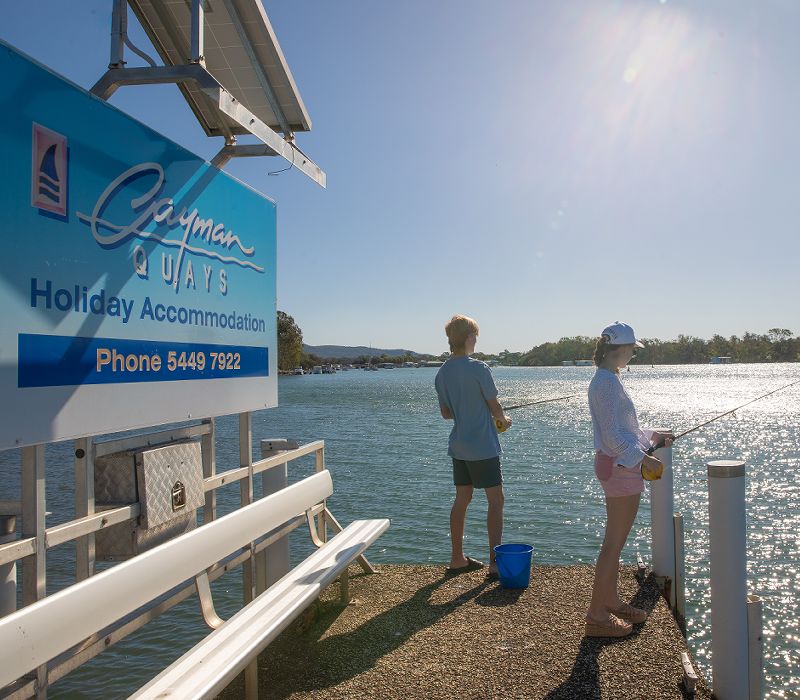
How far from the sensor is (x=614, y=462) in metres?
3.99

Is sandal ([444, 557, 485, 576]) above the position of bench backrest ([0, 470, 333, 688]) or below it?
below

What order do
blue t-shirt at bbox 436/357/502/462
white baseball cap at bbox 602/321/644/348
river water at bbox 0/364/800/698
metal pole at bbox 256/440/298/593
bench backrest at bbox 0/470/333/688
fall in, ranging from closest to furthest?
1. bench backrest at bbox 0/470/333/688
2. white baseball cap at bbox 602/321/644/348
3. metal pole at bbox 256/440/298/593
4. blue t-shirt at bbox 436/357/502/462
5. river water at bbox 0/364/800/698

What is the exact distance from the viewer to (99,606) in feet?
8.71

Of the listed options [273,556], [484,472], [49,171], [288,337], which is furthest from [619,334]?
[288,337]

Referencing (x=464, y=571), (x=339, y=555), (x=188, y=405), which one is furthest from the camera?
(x=464, y=571)

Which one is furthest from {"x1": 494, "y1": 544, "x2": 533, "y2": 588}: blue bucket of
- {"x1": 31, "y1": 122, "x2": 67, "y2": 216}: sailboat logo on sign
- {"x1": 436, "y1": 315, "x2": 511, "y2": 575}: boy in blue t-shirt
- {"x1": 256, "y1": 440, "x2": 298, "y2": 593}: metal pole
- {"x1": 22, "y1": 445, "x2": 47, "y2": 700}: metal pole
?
{"x1": 31, "y1": 122, "x2": 67, "y2": 216}: sailboat logo on sign

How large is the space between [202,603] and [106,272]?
1.66m

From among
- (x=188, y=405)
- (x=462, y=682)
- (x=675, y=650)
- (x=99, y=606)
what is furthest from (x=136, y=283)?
(x=675, y=650)

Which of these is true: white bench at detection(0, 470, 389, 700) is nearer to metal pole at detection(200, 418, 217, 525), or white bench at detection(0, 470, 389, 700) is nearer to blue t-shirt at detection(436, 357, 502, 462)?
metal pole at detection(200, 418, 217, 525)

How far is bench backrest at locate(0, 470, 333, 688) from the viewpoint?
88.2 inches

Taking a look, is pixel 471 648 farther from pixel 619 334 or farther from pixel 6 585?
pixel 6 585

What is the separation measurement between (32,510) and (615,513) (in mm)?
2964

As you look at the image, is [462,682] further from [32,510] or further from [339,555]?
[32,510]

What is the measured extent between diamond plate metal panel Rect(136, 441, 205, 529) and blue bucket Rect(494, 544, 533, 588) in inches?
88.2
